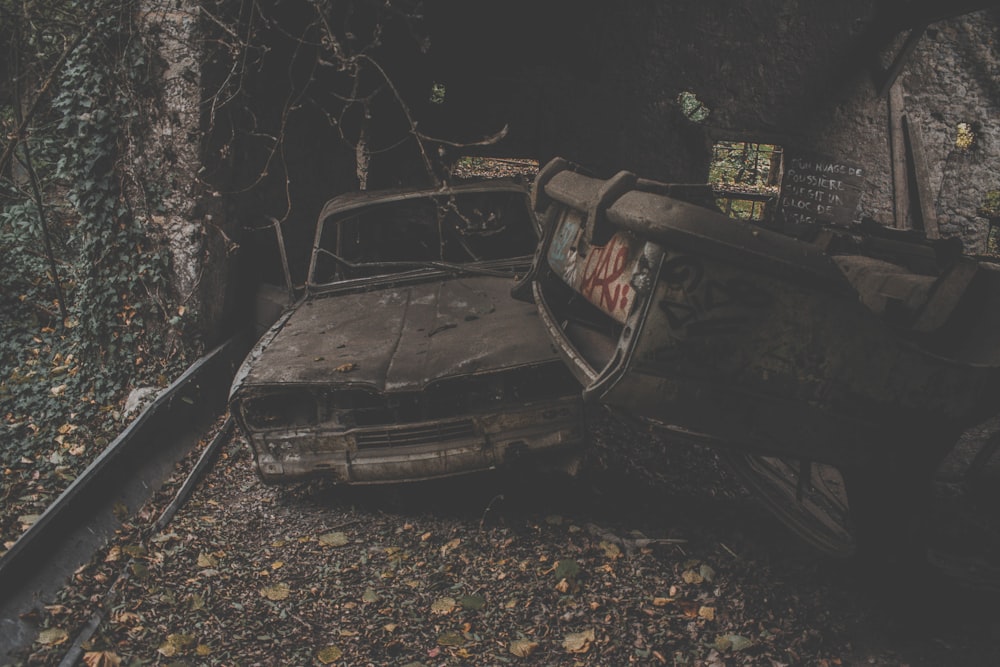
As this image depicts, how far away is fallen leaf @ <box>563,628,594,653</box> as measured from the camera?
2729 millimetres

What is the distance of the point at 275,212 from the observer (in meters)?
6.23

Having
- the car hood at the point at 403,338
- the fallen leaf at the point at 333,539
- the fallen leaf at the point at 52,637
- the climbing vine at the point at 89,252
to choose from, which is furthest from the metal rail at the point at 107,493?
the fallen leaf at the point at 333,539

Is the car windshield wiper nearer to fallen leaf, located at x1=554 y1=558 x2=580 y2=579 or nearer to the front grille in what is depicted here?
the front grille

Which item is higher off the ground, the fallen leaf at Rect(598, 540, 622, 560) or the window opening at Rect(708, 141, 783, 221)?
the window opening at Rect(708, 141, 783, 221)

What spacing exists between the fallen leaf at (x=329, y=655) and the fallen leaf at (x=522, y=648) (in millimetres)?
715

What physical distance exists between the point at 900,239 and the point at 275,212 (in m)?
5.03

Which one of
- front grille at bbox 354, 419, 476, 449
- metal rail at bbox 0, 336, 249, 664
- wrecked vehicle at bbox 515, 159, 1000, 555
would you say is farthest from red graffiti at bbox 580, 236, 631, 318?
metal rail at bbox 0, 336, 249, 664

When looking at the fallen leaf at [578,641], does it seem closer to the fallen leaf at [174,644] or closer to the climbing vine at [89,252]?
the fallen leaf at [174,644]

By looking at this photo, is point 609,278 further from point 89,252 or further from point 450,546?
point 89,252

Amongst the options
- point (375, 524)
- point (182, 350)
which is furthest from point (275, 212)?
point (375, 524)

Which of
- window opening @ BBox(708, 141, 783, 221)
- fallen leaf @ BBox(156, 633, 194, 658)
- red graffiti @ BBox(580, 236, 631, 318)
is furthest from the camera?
window opening @ BBox(708, 141, 783, 221)

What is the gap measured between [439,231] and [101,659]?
296 centimetres

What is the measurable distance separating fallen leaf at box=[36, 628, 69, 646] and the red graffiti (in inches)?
107

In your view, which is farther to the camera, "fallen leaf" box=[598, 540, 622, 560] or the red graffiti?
"fallen leaf" box=[598, 540, 622, 560]
